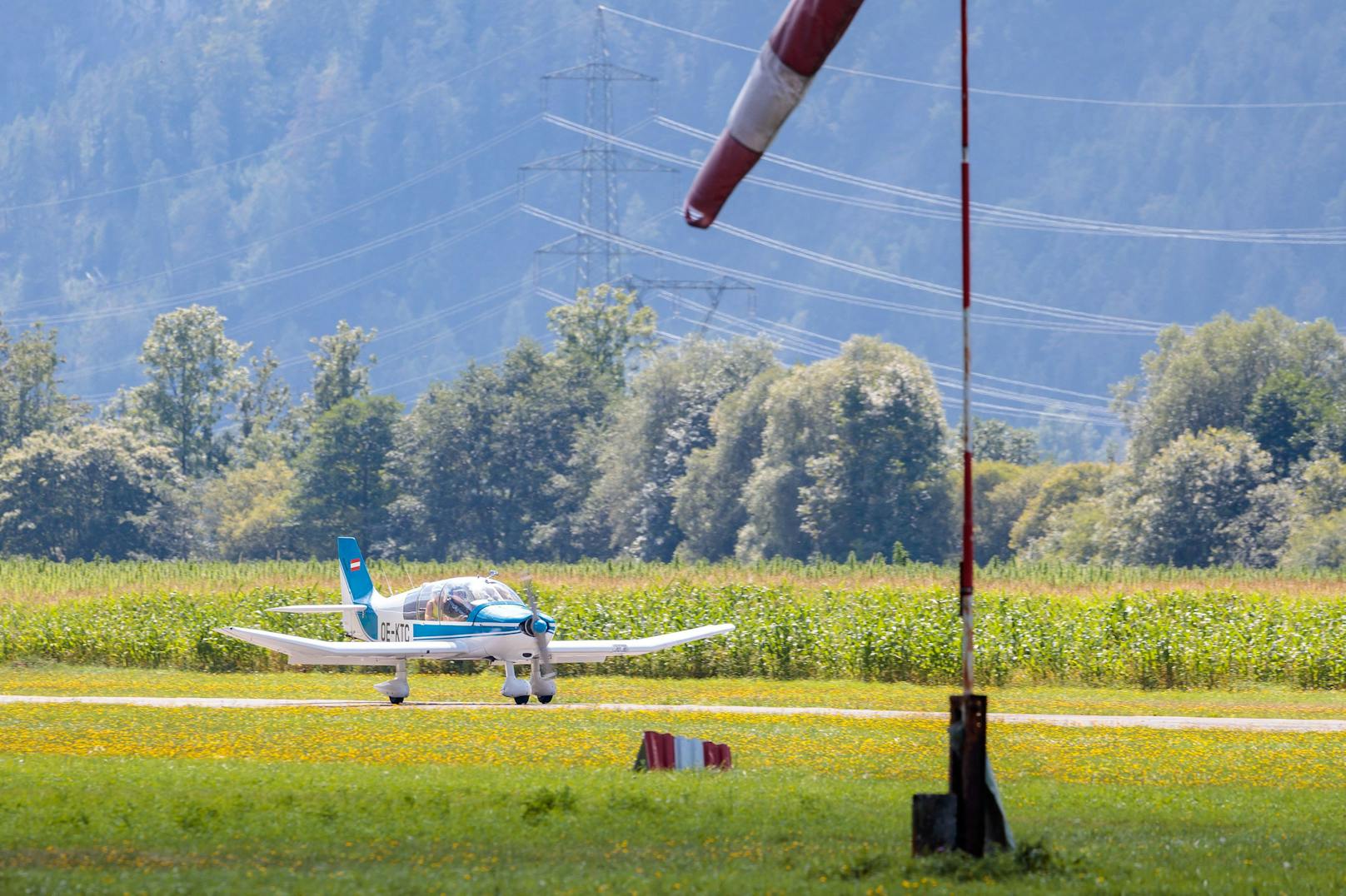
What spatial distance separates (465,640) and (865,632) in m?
9.88

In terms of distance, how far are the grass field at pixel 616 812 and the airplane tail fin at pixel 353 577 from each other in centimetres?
1141

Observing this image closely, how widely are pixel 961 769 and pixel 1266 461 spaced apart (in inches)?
3618

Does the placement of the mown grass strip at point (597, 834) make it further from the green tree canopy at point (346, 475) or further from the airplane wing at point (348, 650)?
the green tree canopy at point (346, 475)

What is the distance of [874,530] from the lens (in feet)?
399

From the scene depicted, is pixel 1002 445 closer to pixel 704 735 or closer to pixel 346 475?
pixel 346 475

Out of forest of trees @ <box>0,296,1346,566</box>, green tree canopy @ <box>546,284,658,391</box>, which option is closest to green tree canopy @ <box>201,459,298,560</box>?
forest of trees @ <box>0,296,1346,566</box>

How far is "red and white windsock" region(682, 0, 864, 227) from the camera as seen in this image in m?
10.8

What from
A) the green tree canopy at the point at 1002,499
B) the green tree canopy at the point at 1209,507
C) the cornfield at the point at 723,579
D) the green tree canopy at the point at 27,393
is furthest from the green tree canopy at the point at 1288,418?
the green tree canopy at the point at 27,393

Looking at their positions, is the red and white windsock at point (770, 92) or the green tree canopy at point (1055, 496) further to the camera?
the green tree canopy at point (1055, 496)

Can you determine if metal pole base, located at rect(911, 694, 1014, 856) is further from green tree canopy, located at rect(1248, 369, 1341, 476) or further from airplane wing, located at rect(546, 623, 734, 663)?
green tree canopy, located at rect(1248, 369, 1341, 476)

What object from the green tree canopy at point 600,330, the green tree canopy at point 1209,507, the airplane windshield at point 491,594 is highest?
the green tree canopy at point 600,330

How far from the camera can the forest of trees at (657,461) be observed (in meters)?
109

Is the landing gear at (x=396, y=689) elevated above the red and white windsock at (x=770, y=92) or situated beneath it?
situated beneath

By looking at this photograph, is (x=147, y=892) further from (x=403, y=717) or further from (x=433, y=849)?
(x=403, y=717)
